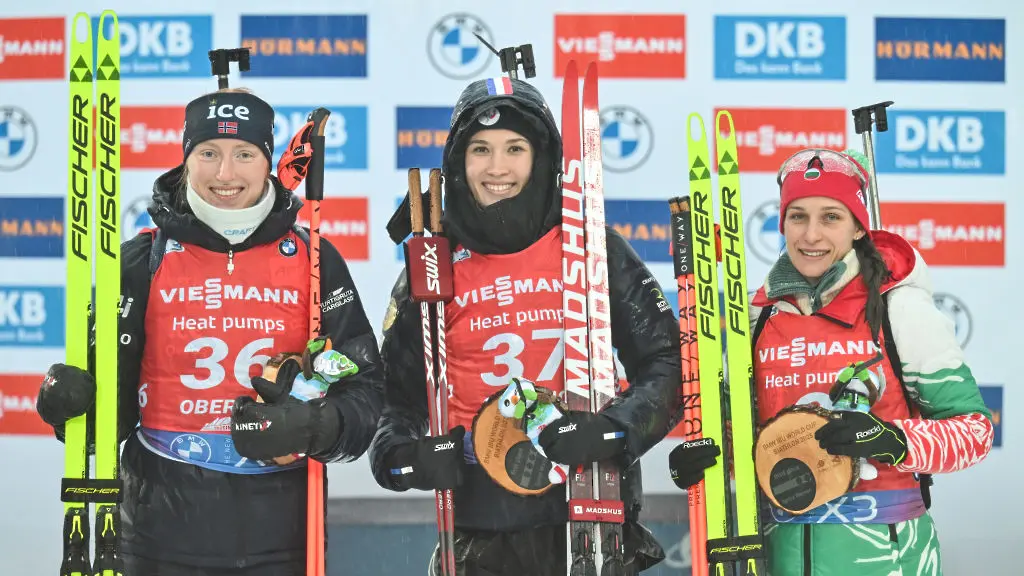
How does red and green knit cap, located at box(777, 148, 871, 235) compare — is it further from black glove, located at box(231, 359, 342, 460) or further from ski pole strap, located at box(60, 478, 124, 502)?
ski pole strap, located at box(60, 478, 124, 502)

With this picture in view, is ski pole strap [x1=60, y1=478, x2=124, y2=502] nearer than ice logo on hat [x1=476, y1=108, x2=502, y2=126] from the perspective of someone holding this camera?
Yes

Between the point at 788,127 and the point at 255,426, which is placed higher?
the point at 788,127

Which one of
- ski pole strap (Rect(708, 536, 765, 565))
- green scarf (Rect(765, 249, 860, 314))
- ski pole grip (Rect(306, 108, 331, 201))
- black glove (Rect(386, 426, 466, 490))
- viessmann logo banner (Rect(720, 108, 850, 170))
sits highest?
viessmann logo banner (Rect(720, 108, 850, 170))

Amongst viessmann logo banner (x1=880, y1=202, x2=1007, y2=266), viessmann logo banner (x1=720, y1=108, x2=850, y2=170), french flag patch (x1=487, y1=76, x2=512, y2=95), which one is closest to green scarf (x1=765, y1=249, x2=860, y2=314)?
french flag patch (x1=487, y1=76, x2=512, y2=95)

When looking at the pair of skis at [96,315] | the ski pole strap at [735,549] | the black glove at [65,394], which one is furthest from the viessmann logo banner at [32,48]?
the ski pole strap at [735,549]

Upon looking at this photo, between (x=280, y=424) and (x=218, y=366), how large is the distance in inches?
11.3

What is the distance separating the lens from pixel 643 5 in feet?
14.3

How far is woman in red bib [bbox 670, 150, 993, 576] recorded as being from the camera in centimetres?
225

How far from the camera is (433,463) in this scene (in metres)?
2.35

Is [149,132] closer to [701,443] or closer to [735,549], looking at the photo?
[701,443]

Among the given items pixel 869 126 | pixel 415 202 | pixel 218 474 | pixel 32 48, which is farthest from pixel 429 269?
pixel 32 48

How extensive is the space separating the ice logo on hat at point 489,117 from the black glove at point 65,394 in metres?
1.14

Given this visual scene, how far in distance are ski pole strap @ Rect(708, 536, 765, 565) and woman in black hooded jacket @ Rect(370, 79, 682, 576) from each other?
0.16 meters

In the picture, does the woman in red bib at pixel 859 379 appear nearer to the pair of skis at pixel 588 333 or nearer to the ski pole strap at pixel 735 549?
the ski pole strap at pixel 735 549
